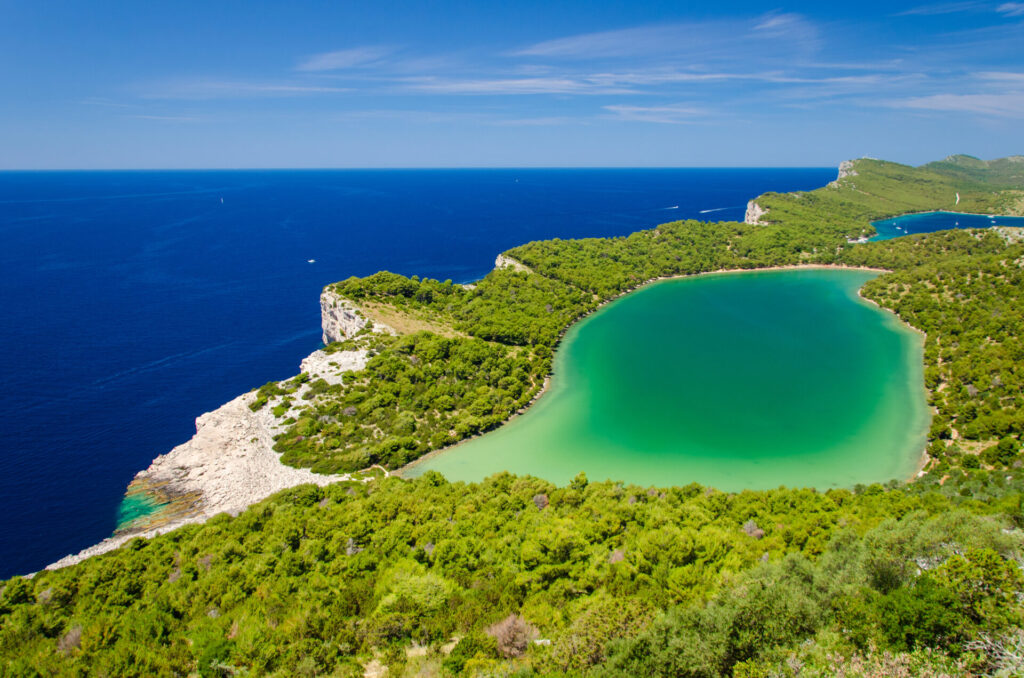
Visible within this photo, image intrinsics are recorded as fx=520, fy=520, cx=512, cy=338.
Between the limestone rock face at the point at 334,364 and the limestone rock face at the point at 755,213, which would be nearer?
the limestone rock face at the point at 334,364

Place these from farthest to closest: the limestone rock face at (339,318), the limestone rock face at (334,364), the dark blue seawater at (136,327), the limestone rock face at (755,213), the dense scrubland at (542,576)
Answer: the limestone rock face at (755,213) < the limestone rock face at (339,318) < the limestone rock face at (334,364) < the dark blue seawater at (136,327) < the dense scrubland at (542,576)

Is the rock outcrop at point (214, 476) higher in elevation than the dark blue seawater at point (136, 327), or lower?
lower

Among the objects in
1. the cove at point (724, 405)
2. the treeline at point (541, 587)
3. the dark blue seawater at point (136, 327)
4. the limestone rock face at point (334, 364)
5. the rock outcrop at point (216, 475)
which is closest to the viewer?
the treeline at point (541, 587)

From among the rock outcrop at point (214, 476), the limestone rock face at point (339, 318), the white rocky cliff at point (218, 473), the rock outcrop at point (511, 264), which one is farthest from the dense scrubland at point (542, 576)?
the rock outcrop at point (511, 264)

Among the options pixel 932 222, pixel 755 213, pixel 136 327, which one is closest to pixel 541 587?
pixel 136 327

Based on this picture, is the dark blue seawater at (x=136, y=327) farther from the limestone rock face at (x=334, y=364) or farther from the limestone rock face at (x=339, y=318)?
the limestone rock face at (x=334, y=364)

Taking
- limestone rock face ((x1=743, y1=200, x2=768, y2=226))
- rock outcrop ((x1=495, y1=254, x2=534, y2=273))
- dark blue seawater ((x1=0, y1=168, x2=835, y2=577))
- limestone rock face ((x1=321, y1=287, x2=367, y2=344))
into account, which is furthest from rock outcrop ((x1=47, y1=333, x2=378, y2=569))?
limestone rock face ((x1=743, y1=200, x2=768, y2=226))

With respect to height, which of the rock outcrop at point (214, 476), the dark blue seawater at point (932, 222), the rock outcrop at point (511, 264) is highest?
the dark blue seawater at point (932, 222)
